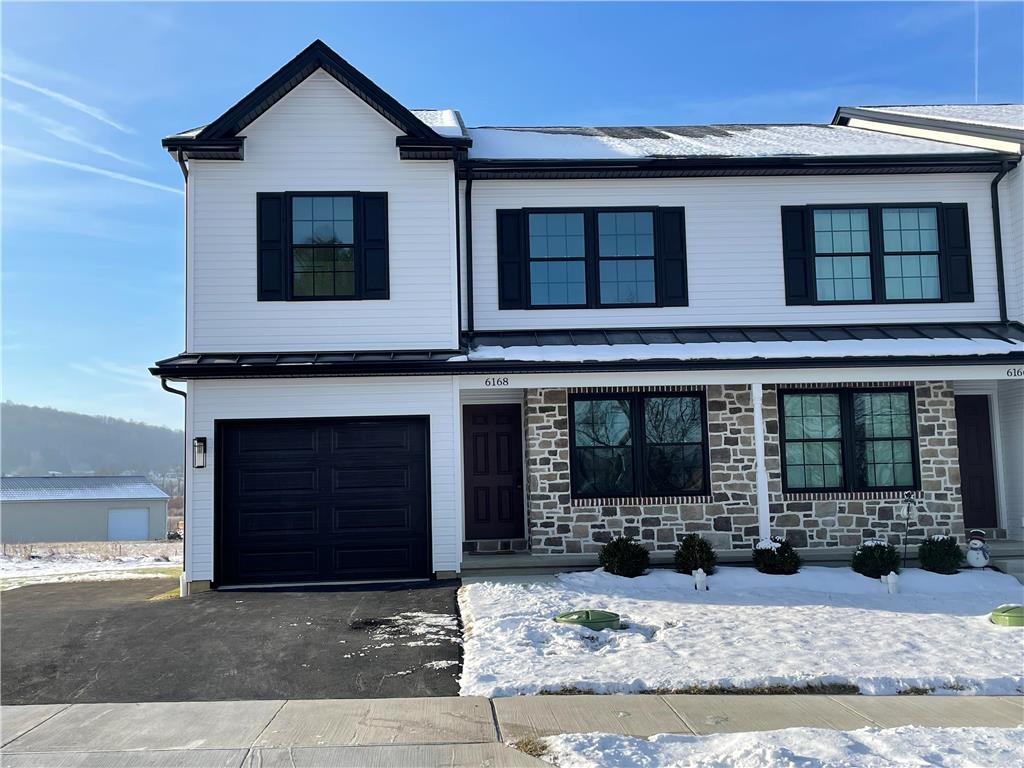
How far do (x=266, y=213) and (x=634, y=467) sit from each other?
263 inches

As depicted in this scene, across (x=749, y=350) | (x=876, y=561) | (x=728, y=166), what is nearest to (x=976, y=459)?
(x=876, y=561)

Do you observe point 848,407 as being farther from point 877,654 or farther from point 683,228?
point 877,654

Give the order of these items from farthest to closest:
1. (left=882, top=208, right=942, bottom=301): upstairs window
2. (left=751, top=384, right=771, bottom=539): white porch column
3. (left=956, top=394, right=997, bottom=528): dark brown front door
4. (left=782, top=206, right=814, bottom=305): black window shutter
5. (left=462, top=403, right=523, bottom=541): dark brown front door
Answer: (left=956, top=394, right=997, bottom=528): dark brown front door → (left=462, top=403, right=523, bottom=541): dark brown front door → (left=882, top=208, right=942, bottom=301): upstairs window → (left=782, top=206, right=814, bottom=305): black window shutter → (left=751, top=384, right=771, bottom=539): white porch column

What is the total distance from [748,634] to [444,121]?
9.62 meters

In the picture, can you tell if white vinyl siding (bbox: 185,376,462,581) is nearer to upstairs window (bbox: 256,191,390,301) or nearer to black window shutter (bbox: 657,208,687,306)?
upstairs window (bbox: 256,191,390,301)

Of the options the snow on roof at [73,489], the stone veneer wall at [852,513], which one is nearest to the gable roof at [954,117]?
the stone veneer wall at [852,513]

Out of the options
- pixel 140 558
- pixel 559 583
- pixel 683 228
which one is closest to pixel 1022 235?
pixel 683 228

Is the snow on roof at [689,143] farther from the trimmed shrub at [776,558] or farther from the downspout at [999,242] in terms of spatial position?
the trimmed shrub at [776,558]

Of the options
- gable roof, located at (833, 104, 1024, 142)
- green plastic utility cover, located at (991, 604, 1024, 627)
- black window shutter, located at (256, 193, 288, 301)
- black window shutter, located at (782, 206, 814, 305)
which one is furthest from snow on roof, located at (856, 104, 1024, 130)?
black window shutter, located at (256, 193, 288, 301)

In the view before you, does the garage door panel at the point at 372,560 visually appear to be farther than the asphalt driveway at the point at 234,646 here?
Yes

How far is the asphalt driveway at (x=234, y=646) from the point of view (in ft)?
23.6

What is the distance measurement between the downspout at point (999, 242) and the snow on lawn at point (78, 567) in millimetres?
14581

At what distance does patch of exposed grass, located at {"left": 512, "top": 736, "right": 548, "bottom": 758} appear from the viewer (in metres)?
5.59

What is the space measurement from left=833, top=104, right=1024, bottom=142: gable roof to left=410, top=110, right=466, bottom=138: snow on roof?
26.4 feet
